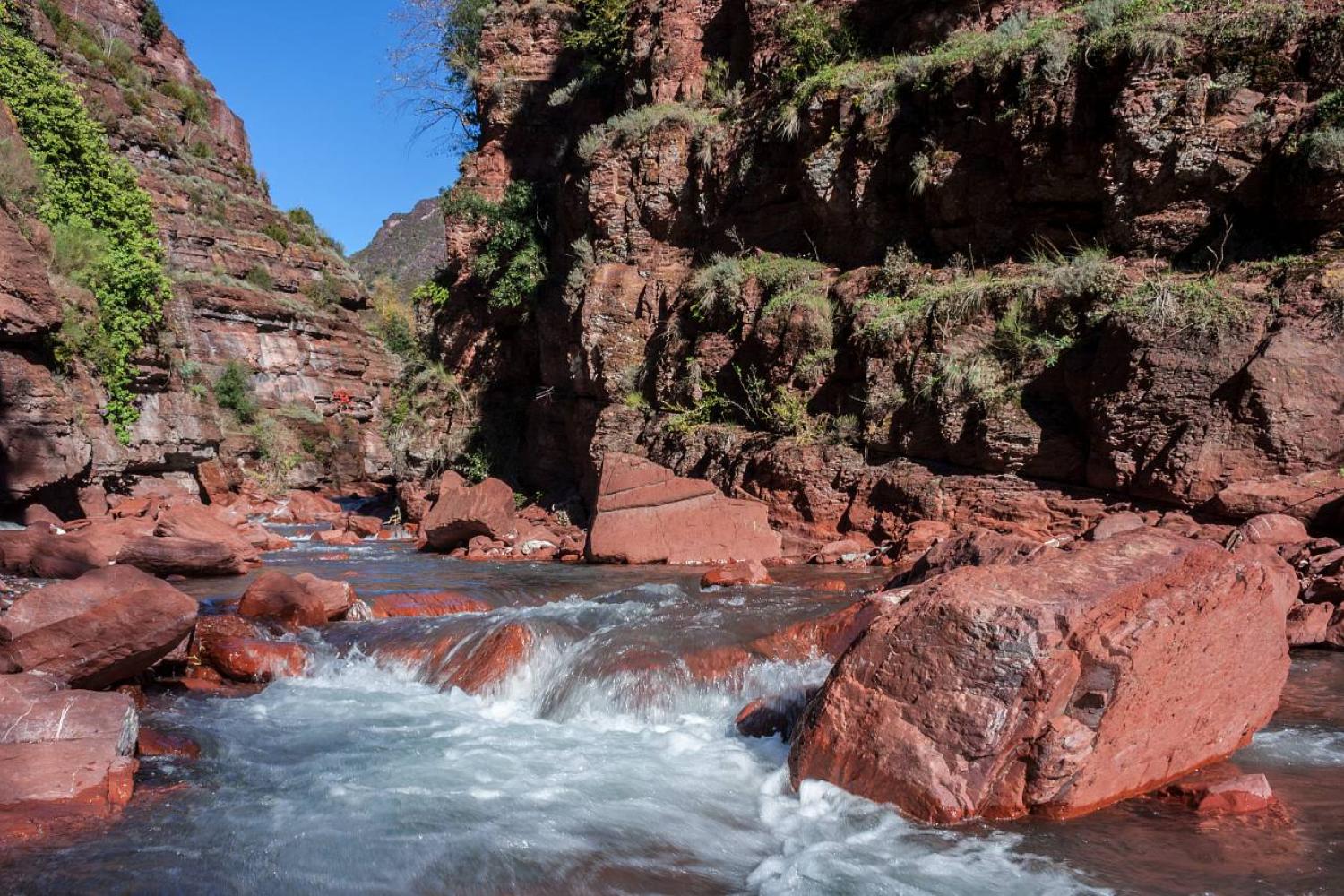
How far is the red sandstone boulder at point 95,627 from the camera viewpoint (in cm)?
534

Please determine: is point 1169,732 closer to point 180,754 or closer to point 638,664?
point 638,664

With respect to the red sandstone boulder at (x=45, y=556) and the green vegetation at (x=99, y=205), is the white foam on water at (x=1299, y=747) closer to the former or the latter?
the red sandstone boulder at (x=45, y=556)

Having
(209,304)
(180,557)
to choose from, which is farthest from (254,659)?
(209,304)

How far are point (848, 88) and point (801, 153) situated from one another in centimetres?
129

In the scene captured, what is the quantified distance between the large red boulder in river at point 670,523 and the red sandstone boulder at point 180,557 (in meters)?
4.70

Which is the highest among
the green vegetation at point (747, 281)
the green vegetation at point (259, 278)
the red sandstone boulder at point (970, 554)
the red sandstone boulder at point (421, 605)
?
the green vegetation at point (259, 278)

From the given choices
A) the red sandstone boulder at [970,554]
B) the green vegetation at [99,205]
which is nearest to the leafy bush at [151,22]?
the green vegetation at [99,205]

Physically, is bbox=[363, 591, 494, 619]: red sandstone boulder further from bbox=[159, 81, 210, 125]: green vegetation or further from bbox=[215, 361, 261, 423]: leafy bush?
bbox=[159, 81, 210, 125]: green vegetation

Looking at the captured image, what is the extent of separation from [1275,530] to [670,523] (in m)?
6.86

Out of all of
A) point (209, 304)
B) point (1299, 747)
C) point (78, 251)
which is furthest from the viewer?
point (209, 304)

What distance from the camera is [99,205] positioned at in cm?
1730

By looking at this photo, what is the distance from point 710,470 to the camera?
1345 centimetres

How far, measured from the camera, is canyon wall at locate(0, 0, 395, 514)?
1689 centimetres

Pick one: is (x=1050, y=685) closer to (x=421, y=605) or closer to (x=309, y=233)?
(x=421, y=605)
